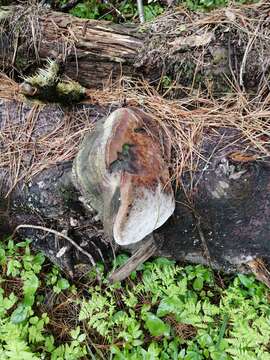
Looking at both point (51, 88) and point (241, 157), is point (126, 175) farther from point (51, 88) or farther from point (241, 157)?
point (51, 88)

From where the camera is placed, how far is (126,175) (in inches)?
66.9

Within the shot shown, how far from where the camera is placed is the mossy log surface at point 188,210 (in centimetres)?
191

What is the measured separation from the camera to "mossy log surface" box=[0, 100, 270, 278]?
6.26 feet

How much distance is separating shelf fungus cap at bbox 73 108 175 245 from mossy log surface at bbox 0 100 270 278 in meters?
0.19

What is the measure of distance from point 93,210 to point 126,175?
1.58 feet

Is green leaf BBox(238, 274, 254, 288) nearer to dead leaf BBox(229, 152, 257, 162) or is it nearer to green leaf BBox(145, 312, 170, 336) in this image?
green leaf BBox(145, 312, 170, 336)

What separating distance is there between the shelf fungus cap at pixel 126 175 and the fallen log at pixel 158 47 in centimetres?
67

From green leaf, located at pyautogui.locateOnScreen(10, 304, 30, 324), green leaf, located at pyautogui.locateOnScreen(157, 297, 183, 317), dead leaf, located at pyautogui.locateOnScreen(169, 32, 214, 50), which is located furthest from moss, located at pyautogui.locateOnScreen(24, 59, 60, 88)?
green leaf, located at pyautogui.locateOnScreen(157, 297, 183, 317)

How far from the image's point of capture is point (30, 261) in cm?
248

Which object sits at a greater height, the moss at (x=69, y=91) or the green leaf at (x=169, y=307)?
the moss at (x=69, y=91)

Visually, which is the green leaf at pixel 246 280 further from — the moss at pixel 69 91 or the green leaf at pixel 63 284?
the moss at pixel 69 91

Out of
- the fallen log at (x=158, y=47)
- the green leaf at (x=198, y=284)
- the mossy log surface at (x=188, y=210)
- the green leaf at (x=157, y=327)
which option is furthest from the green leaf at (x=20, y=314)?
the fallen log at (x=158, y=47)

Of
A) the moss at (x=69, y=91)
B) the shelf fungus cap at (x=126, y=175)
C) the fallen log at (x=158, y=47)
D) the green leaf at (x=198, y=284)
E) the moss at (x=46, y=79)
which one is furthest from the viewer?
the green leaf at (x=198, y=284)

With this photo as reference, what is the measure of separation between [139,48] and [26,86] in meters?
0.81
